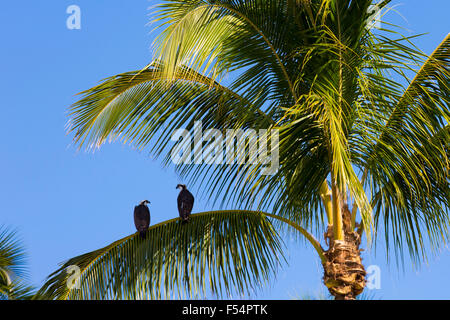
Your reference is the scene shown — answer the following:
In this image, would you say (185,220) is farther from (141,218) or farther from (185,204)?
(141,218)

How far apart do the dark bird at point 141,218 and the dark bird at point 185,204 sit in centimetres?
40

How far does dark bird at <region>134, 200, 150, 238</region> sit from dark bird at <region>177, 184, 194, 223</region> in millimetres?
403

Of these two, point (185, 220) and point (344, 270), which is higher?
point (185, 220)

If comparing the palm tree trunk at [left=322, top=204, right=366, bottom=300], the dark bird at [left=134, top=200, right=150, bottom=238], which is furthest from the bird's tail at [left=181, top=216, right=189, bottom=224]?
the palm tree trunk at [left=322, top=204, right=366, bottom=300]

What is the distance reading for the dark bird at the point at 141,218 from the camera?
6.88 m

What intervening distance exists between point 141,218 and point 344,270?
7.78ft

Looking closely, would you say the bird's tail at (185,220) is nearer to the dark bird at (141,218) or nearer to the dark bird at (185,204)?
the dark bird at (185,204)

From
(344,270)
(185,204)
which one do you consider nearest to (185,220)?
(185,204)

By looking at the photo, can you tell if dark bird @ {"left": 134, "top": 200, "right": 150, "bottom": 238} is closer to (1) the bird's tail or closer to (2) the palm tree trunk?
(1) the bird's tail

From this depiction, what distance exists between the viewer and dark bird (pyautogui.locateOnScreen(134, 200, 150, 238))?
6875 mm

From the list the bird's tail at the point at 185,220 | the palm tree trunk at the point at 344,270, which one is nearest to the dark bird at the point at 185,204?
the bird's tail at the point at 185,220

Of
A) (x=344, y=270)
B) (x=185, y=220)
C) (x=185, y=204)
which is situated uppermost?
(x=185, y=204)

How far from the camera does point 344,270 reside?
584cm

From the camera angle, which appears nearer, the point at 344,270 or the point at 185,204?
the point at 344,270
